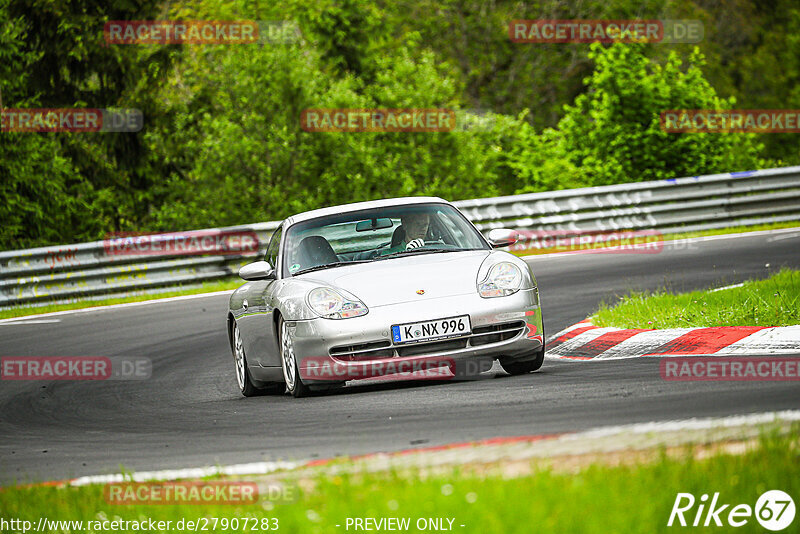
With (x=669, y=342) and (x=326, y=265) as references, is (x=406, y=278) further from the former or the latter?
(x=669, y=342)

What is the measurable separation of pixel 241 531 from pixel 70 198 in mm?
23766

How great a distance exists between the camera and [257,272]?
876 centimetres

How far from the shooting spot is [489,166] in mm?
35156

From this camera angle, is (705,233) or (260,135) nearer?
(705,233)

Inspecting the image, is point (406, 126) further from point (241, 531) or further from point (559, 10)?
point (241, 531)

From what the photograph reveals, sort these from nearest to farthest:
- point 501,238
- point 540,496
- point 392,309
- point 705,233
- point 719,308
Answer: point 540,496
point 392,309
point 501,238
point 719,308
point 705,233

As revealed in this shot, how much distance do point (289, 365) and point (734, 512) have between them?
4.82 meters

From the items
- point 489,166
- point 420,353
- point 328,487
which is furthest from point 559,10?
point 328,487

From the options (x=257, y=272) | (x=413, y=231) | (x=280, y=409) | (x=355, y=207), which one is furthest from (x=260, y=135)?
(x=280, y=409)

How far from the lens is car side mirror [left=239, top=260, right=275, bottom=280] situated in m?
8.75

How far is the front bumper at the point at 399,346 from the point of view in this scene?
7746 mm

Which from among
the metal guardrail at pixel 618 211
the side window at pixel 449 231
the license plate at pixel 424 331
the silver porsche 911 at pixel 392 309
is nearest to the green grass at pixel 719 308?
the silver porsche 911 at pixel 392 309

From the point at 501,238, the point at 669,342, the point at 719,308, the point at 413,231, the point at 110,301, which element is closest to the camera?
the point at 669,342

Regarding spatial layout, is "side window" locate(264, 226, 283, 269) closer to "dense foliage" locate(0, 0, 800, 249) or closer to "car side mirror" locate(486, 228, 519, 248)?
"car side mirror" locate(486, 228, 519, 248)
